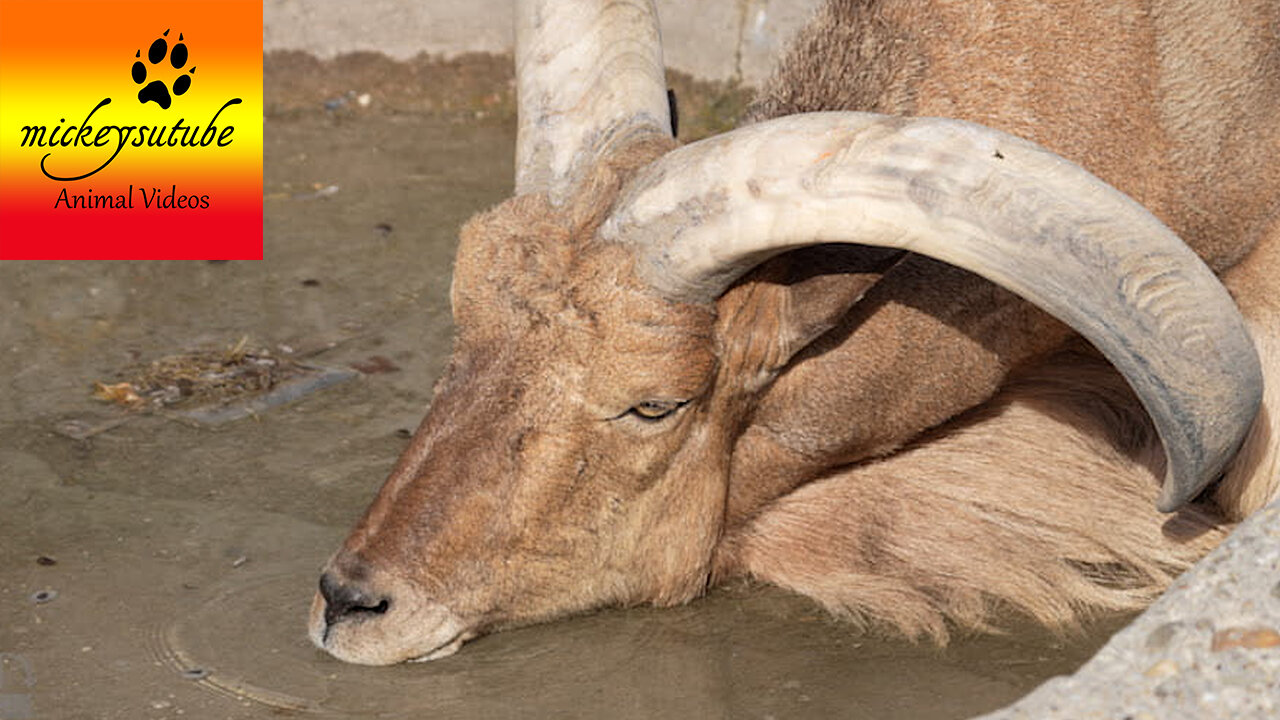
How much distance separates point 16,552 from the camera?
539 cm

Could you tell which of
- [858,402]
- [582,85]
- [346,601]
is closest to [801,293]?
[858,402]

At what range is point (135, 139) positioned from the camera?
808 centimetres

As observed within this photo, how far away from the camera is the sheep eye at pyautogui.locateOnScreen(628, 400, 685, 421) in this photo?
4661 mm

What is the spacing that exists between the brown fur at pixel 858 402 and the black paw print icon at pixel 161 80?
3603mm

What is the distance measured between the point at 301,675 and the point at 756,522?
1210 millimetres

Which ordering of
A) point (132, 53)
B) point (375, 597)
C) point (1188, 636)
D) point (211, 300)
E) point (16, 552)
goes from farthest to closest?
point (132, 53) < point (211, 300) < point (16, 552) < point (375, 597) < point (1188, 636)

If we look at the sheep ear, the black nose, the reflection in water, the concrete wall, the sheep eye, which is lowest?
the reflection in water

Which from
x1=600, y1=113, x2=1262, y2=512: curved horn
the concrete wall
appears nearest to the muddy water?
x1=600, y1=113, x2=1262, y2=512: curved horn

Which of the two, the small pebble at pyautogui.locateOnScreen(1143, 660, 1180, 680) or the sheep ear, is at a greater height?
the sheep ear

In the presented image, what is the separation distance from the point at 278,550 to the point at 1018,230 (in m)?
2.38

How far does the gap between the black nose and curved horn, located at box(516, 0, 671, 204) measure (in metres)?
1.07

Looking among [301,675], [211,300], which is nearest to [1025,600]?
[301,675]

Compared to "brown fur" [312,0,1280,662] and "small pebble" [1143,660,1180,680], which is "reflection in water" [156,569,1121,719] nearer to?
"brown fur" [312,0,1280,662]

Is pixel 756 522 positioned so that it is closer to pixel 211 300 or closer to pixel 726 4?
pixel 211 300
